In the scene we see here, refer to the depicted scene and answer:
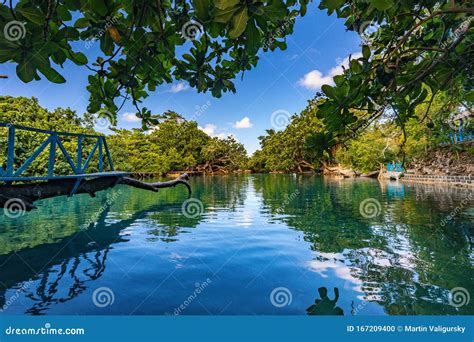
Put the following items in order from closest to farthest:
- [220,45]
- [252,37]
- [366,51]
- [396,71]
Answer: [252,37]
[366,51]
[396,71]
[220,45]

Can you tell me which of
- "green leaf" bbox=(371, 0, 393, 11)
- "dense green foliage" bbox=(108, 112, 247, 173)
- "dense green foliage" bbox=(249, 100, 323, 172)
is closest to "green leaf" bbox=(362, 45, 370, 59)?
"green leaf" bbox=(371, 0, 393, 11)

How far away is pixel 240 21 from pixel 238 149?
75.1 m

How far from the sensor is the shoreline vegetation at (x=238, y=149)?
2267 cm

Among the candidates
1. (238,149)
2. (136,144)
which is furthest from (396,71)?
(238,149)

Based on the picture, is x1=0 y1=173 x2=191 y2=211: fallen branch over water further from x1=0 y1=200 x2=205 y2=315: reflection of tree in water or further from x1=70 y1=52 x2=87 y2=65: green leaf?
x1=70 y1=52 x2=87 y2=65: green leaf

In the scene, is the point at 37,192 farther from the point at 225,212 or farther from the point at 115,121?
the point at 225,212

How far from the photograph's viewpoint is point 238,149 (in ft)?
251

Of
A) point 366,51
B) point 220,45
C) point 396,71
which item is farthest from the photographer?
point 220,45

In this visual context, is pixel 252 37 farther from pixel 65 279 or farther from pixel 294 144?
pixel 294 144

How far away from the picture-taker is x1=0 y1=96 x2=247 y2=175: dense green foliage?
64.4 feet

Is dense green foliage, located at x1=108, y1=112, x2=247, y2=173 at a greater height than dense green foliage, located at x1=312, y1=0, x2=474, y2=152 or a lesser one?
greater

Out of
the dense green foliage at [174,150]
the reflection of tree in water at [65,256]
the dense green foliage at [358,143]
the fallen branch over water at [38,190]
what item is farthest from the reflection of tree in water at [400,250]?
the dense green foliage at [174,150]

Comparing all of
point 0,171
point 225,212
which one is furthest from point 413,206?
point 0,171

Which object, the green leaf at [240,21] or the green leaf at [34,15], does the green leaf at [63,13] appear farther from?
the green leaf at [240,21]
